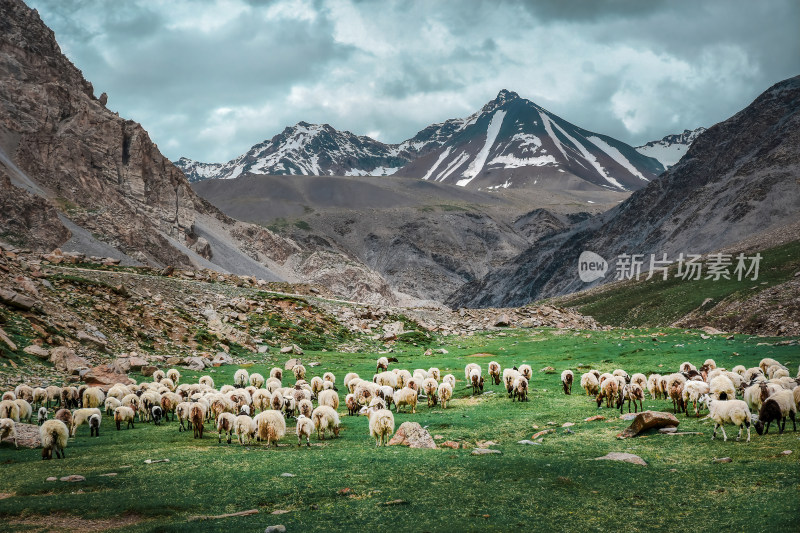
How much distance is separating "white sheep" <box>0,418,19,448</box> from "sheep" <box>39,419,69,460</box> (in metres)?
2.18

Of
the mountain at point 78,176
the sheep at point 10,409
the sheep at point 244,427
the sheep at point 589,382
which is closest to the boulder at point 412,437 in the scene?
the sheep at point 244,427

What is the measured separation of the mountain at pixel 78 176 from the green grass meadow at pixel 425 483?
70.5m

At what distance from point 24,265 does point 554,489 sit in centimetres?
4270

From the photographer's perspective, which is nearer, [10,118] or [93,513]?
[93,513]

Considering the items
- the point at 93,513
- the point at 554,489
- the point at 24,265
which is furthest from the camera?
the point at 24,265

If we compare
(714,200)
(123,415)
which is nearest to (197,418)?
(123,415)

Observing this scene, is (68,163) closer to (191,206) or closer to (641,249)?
(191,206)

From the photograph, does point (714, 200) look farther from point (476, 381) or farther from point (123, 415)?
point (123, 415)

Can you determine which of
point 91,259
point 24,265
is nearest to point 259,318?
point 24,265

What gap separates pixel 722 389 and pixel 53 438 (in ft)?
66.7

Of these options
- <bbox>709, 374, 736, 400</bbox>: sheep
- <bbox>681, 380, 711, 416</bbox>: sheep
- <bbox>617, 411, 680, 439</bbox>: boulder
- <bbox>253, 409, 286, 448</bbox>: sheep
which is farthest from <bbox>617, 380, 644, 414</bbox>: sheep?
<bbox>253, 409, 286, 448</bbox>: sheep

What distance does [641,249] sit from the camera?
6407 inches

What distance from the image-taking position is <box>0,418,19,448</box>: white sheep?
1693 centimetres

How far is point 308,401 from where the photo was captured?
2005 centimetres
